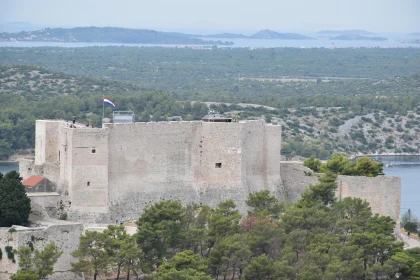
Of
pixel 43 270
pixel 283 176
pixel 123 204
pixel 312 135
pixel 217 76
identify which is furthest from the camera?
pixel 217 76

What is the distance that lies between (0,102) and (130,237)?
63835mm

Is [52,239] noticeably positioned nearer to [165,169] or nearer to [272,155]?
[165,169]

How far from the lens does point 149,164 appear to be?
153ft

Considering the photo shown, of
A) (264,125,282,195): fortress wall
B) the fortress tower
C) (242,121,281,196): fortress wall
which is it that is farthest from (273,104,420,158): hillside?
the fortress tower

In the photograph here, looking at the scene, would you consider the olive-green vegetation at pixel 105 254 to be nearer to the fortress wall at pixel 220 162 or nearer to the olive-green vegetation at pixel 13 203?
the olive-green vegetation at pixel 13 203

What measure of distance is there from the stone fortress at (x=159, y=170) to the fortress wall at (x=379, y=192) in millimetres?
36

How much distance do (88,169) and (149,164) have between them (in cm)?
261

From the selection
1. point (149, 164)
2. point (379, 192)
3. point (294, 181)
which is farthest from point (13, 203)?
point (379, 192)

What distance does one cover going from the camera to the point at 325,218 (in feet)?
153

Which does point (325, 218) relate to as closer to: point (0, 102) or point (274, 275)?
point (274, 275)

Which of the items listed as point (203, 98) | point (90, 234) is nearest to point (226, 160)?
point (90, 234)

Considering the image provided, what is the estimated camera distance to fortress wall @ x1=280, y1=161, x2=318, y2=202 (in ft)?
167

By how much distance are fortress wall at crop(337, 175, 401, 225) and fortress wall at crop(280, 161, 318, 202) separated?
58.5 inches

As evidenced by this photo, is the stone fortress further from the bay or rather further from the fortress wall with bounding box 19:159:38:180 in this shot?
the bay
